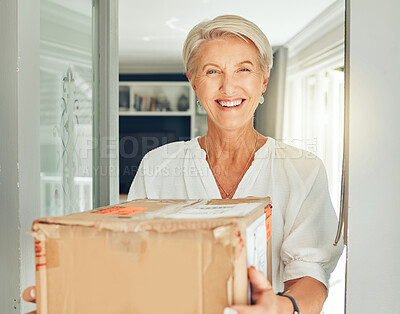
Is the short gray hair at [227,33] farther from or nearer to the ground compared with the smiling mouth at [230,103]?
farther from the ground

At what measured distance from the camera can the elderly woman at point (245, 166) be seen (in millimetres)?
882

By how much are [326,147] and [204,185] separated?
0.78m

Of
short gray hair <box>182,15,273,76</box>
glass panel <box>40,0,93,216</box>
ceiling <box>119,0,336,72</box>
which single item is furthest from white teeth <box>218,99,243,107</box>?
glass panel <box>40,0,93,216</box>

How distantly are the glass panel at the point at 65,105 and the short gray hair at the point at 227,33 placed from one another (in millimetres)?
453

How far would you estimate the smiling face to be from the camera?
0.96 metres

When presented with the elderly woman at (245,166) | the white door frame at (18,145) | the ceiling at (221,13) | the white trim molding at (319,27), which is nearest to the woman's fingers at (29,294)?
the white door frame at (18,145)

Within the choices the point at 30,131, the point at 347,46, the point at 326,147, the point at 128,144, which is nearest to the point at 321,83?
the point at 326,147

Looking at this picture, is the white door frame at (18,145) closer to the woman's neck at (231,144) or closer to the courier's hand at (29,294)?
the courier's hand at (29,294)

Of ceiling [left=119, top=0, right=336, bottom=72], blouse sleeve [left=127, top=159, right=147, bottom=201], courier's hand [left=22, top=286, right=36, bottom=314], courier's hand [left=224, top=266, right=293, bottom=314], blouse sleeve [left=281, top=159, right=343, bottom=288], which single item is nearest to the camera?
courier's hand [left=224, top=266, right=293, bottom=314]

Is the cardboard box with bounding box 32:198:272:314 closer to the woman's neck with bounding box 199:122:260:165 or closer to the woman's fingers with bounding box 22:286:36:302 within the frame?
the woman's fingers with bounding box 22:286:36:302

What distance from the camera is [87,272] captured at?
547 millimetres

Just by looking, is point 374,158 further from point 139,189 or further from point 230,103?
point 139,189

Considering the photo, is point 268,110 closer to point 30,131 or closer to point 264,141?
point 264,141

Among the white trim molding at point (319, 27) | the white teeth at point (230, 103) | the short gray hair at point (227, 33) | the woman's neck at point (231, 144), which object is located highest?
the white trim molding at point (319, 27)
